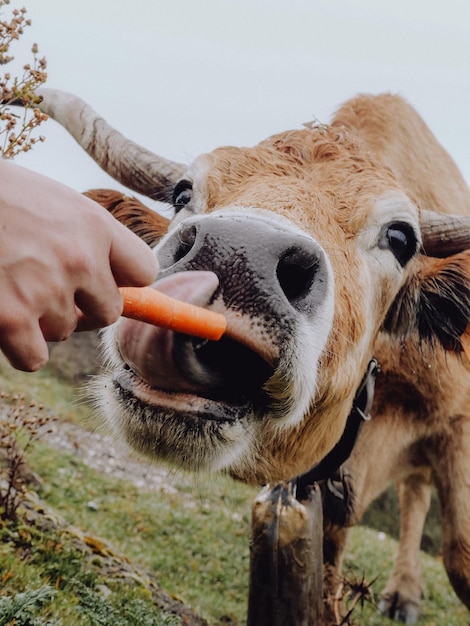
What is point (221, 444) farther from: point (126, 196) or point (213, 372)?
point (126, 196)

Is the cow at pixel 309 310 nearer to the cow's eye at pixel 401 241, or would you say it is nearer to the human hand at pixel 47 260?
the cow's eye at pixel 401 241

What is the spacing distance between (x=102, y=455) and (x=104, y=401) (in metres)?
7.75

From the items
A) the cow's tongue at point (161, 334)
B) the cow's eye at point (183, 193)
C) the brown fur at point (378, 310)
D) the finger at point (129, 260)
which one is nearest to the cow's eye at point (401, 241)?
the brown fur at point (378, 310)

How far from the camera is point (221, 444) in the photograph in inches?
86.0

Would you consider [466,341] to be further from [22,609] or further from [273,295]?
[22,609]

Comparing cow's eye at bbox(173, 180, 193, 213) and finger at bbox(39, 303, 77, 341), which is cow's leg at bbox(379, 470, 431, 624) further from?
finger at bbox(39, 303, 77, 341)

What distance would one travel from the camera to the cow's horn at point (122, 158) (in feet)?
13.1

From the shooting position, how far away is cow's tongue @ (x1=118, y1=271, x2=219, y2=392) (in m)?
1.69

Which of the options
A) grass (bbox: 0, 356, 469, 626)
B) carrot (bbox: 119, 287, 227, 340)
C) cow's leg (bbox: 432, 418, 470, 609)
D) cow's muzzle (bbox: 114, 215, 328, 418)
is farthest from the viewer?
cow's leg (bbox: 432, 418, 470, 609)

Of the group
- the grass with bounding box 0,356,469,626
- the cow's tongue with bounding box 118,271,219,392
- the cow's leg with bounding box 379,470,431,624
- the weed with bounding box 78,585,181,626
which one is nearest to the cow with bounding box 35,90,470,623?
the cow's tongue with bounding box 118,271,219,392

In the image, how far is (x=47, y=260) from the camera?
1.13 m

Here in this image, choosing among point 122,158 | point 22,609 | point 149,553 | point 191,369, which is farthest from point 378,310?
point 149,553

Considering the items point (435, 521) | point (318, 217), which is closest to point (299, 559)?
point (318, 217)

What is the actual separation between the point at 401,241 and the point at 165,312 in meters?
2.12
